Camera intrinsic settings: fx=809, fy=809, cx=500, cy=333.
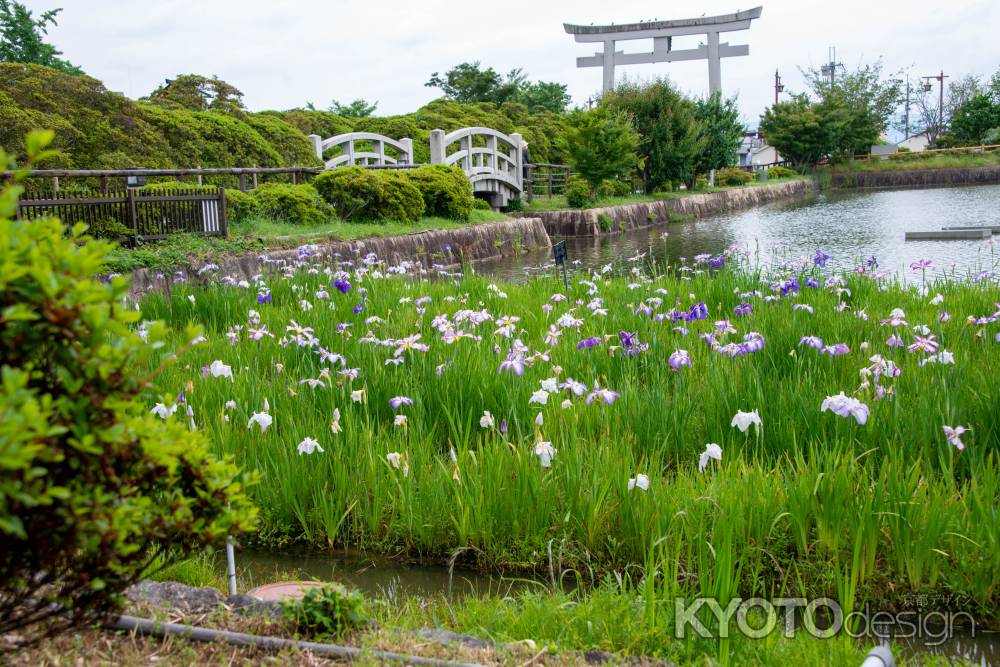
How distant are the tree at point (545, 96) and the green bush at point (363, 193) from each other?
31921 millimetres

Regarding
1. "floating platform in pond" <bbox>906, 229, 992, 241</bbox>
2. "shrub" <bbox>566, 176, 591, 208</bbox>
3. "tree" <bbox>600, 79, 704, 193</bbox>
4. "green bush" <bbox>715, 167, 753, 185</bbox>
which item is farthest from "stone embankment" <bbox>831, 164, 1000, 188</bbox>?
"floating platform in pond" <bbox>906, 229, 992, 241</bbox>

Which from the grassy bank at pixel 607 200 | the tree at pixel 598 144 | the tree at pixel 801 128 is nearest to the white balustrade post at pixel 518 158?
the grassy bank at pixel 607 200

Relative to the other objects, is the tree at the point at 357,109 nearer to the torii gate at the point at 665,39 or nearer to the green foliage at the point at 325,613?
the torii gate at the point at 665,39

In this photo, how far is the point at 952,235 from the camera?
13453 millimetres

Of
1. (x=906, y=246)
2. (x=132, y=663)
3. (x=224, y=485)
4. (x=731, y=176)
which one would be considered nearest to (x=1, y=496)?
(x=224, y=485)

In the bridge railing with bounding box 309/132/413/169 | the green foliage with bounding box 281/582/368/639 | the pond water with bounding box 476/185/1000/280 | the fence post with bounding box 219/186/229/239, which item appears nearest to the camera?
the green foliage with bounding box 281/582/368/639

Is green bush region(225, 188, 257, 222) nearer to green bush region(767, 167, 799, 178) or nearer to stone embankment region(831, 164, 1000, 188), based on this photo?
green bush region(767, 167, 799, 178)

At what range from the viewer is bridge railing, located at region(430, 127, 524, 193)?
59.9 feet

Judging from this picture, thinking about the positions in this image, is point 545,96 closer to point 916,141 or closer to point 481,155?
point 481,155

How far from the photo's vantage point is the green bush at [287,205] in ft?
42.4

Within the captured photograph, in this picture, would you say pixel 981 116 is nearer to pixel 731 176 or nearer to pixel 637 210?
pixel 731 176

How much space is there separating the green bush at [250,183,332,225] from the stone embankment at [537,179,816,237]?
→ 8.17 meters

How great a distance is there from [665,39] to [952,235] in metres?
23.5

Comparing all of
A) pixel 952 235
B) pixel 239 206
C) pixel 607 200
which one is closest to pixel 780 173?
pixel 607 200
